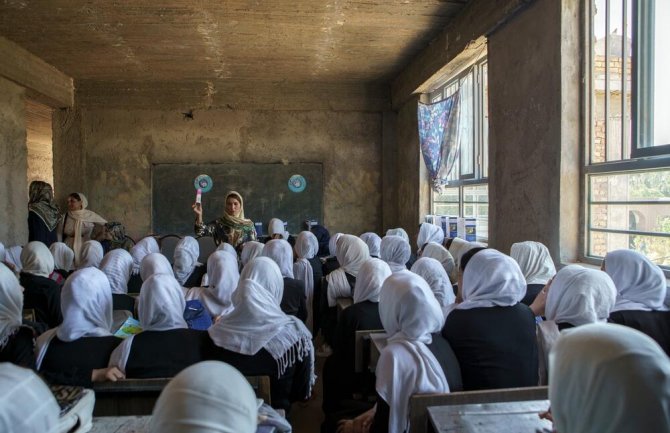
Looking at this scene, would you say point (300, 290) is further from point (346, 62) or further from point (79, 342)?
point (346, 62)

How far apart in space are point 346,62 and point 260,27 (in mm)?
1758

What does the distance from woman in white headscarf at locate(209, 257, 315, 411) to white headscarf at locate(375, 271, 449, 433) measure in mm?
513

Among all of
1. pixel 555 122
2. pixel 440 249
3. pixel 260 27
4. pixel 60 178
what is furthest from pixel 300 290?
pixel 60 178

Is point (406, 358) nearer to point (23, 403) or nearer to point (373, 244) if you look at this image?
point (23, 403)

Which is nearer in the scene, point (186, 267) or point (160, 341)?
point (160, 341)

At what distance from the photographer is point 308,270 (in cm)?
435

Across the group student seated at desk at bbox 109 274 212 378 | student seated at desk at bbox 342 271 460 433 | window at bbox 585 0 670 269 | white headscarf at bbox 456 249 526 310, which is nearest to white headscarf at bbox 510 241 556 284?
window at bbox 585 0 670 269

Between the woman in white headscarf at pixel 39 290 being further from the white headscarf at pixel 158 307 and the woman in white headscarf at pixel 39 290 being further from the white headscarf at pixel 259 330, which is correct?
the white headscarf at pixel 259 330

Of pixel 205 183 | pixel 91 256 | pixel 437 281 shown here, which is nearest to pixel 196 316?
pixel 437 281

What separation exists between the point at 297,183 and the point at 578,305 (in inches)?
250

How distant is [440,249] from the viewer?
164 inches

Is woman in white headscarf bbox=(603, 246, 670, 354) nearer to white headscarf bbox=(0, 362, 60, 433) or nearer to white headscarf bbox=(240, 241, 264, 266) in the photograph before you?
white headscarf bbox=(0, 362, 60, 433)

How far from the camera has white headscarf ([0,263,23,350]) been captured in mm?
2103

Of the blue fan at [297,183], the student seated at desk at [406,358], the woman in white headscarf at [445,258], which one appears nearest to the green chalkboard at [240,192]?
the blue fan at [297,183]
